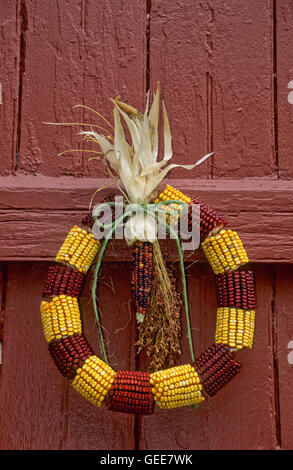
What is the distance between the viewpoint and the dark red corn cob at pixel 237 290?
0.95 meters

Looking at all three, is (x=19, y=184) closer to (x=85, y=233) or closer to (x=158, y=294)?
(x=85, y=233)

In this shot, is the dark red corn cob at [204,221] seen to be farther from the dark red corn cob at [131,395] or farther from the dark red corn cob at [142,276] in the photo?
the dark red corn cob at [131,395]

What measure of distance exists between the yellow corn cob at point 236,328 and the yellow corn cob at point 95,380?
258mm

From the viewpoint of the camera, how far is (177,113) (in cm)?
117

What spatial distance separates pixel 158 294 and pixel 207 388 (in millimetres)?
229

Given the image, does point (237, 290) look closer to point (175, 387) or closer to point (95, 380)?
point (175, 387)

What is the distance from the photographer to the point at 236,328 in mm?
942

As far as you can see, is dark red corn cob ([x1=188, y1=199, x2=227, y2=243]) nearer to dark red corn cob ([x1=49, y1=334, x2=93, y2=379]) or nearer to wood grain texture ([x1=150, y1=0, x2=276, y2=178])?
wood grain texture ([x1=150, y1=0, x2=276, y2=178])

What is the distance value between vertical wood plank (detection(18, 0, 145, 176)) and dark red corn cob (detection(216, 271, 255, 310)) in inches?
17.4

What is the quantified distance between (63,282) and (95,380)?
0.74 ft

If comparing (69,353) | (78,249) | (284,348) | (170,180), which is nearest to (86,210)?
(78,249)

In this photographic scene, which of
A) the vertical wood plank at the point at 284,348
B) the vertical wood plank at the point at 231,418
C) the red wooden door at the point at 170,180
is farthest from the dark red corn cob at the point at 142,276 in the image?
the vertical wood plank at the point at 284,348

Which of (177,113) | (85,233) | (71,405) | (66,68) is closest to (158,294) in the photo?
(85,233)

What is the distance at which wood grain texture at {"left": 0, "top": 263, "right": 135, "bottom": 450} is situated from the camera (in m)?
1.06
